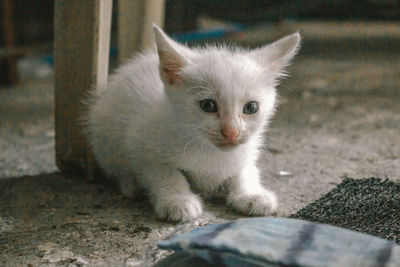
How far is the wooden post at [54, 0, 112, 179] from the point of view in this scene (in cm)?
193

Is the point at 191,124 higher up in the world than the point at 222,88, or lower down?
lower down

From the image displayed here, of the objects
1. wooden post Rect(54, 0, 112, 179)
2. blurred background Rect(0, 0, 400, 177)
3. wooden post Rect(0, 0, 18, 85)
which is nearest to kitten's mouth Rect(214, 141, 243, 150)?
wooden post Rect(54, 0, 112, 179)

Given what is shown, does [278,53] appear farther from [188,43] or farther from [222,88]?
[188,43]

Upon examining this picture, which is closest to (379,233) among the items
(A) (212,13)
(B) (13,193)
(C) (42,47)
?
(B) (13,193)

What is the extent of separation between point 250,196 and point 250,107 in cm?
34

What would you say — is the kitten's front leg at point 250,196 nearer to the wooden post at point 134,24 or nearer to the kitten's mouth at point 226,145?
the kitten's mouth at point 226,145

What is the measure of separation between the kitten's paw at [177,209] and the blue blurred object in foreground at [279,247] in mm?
300

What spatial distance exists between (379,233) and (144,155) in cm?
83

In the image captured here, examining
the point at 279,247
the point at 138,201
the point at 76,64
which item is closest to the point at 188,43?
the point at 76,64

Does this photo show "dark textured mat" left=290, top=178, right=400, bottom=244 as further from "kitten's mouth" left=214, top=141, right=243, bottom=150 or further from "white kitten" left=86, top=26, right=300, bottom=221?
"kitten's mouth" left=214, top=141, right=243, bottom=150

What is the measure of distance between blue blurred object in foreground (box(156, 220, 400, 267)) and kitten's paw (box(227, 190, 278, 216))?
0.34m

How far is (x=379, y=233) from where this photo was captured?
4.89 ft

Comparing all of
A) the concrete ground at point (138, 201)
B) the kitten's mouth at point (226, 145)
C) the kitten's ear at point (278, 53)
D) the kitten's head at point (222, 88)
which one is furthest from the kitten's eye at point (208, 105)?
the concrete ground at point (138, 201)

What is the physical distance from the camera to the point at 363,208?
5.44ft
